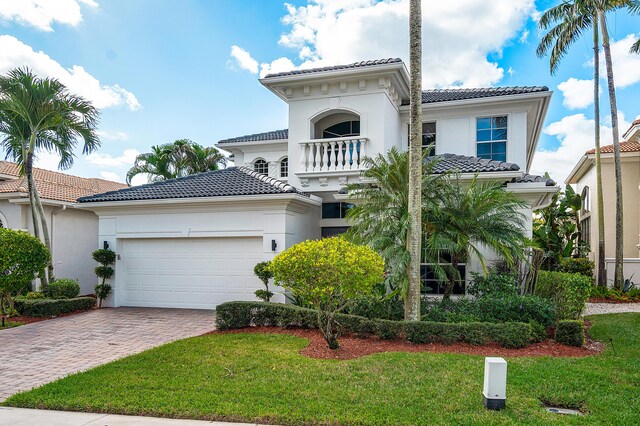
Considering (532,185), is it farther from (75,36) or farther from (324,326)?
(75,36)

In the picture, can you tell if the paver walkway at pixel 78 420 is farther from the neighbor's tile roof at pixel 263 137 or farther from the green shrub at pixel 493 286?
the neighbor's tile roof at pixel 263 137

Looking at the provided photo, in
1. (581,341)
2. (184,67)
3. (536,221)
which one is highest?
(184,67)

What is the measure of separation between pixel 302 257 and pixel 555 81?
46.8 feet

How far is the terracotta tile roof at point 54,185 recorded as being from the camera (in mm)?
16542

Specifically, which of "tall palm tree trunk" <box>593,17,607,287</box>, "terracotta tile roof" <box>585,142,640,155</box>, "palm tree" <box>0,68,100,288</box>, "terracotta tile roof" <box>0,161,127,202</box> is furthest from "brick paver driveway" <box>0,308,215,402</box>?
"terracotta tile roof" <box>585,142,640,155</box>

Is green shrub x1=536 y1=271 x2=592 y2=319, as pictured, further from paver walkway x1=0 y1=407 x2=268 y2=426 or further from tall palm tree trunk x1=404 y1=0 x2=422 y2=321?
paver walkway x1=0 y1=407 x2=268 y2=426

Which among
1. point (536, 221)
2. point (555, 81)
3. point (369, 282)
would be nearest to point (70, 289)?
point (369, 282)

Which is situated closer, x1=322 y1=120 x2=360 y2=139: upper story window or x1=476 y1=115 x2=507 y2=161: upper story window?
x1=476 y1=115 x2=507 y2=161: upper story window

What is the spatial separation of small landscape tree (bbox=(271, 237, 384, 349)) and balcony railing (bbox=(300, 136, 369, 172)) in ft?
19.7

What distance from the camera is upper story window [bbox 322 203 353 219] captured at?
14.7 metres

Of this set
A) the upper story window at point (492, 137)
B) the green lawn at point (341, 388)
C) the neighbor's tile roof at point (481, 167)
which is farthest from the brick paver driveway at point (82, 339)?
the upper story window at point (492, 137)

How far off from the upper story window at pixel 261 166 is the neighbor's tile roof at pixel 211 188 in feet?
10.2

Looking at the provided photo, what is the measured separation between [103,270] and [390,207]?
32.0ft

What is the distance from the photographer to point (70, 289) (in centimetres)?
1321
